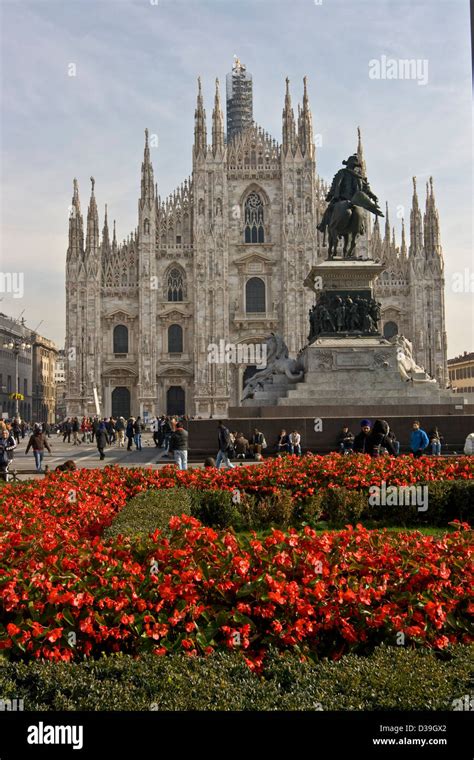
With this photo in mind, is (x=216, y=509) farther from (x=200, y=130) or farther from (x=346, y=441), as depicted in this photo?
(x=200, y=130)

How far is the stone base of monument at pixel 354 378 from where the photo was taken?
792 inches

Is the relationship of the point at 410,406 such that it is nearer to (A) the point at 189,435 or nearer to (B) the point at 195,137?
(A) the point at 189,435

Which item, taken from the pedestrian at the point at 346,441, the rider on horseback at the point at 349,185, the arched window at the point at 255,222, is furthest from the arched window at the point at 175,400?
the pedestrian at the point at 346,441

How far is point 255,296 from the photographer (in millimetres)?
53375

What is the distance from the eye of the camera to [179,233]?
53.5m

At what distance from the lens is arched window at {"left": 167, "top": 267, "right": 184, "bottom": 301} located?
A: 5327 centimetres

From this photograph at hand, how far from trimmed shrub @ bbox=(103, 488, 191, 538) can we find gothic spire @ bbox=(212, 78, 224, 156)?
45.6 metres

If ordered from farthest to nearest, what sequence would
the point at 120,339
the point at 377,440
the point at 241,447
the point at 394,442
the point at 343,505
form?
the point at 120,339, the point at 241,447, the point at 394,442, the point at 377,440, the point at 343,505

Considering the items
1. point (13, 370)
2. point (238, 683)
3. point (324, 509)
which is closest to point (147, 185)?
point (13, 370)

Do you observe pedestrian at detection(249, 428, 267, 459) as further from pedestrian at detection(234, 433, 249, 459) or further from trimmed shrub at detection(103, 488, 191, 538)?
trimmed shrub at detection(103, 488, 191, 538)

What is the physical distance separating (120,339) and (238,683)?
50872mm

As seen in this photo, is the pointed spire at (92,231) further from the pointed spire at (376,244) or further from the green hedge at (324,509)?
the green hedge at (324,509)

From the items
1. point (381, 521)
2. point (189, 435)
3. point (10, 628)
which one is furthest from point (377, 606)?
point (189, 435)
